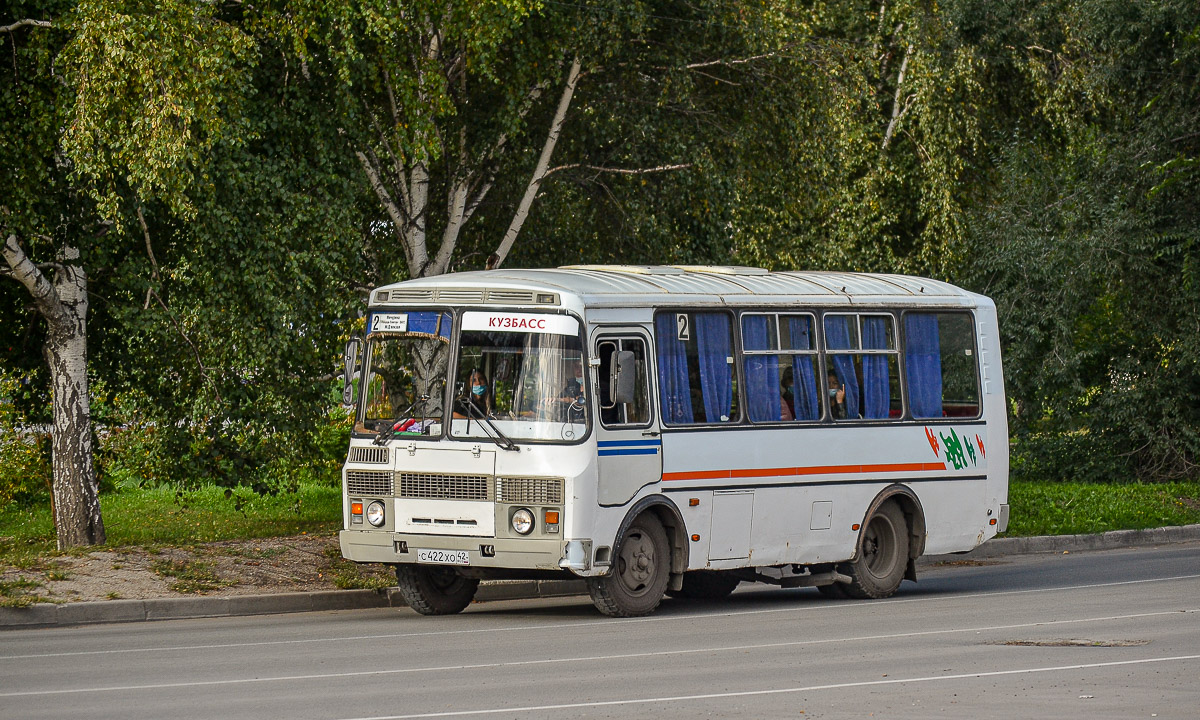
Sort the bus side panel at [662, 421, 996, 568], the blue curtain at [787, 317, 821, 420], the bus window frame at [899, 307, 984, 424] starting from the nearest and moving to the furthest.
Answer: the bus side panel at [662, 421, 996, 568] < the blue curtain at [787, 317, 821, 420] < the bus window frame at [899, 307, 984, 424]

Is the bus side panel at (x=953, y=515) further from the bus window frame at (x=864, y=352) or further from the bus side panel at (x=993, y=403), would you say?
the bus window frame at (x=864, y=352)

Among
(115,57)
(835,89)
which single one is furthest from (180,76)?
(835,89)

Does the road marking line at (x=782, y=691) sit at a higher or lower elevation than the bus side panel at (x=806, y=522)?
lower

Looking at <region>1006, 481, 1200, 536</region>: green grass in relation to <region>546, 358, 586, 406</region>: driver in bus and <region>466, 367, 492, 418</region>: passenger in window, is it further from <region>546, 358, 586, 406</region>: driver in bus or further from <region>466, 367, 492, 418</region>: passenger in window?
<region>466, 367, 492, 418</region>: passenger in window

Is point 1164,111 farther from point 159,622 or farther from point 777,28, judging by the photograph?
point 159,622

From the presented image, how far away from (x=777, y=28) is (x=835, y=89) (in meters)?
1.33

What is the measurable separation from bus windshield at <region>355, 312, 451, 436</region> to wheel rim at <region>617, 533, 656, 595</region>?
1924 millimetres

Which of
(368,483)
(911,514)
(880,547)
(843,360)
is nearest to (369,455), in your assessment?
(368,483)

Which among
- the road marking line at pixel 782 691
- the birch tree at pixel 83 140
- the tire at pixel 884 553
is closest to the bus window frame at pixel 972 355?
the tire at pixel 884 553

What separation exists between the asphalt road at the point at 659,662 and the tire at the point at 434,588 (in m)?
0.19

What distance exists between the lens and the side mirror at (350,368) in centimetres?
1488

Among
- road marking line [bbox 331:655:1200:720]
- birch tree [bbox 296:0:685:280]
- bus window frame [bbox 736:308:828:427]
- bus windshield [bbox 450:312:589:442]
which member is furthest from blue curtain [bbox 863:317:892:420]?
road marking line [bbox 331:655:1200:720]

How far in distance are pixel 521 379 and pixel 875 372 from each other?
446 cm

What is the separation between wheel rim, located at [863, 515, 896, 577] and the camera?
56.0ft
